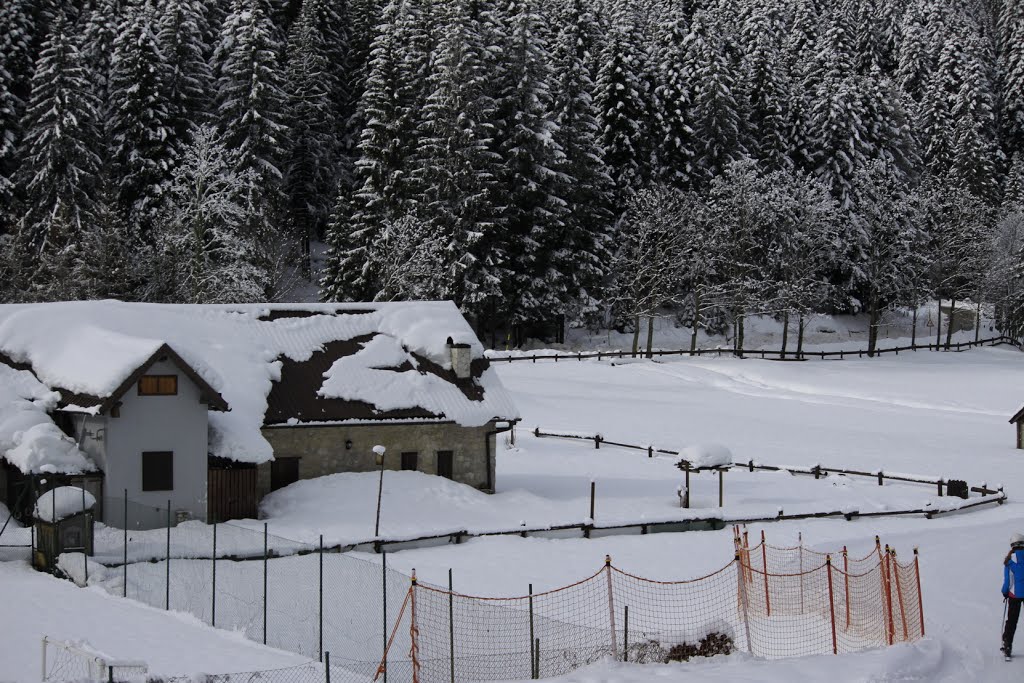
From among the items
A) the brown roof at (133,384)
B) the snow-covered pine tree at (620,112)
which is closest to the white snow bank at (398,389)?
the brown roof at (133,384)

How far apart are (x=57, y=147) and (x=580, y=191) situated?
1236 inches

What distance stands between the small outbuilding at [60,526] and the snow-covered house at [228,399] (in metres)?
2.26

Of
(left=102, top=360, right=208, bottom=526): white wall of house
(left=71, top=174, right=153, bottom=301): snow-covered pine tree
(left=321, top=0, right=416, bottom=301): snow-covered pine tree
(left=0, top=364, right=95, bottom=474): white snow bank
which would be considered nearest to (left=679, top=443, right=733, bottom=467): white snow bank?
(left=102, top=360, right=208, bottom=526): white wall of house

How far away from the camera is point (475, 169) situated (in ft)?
232

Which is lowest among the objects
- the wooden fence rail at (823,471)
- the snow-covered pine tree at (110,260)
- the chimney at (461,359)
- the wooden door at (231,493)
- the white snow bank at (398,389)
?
the wooden fence rail at (823,471)

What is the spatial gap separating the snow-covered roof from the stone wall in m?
0.46

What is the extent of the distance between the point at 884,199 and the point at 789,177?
8.55 m

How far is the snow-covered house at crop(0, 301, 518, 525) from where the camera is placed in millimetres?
30219

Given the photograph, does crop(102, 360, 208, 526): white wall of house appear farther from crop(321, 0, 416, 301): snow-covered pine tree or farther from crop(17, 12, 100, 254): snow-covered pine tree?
crop(321, 0, 416, 301): snow-covered pine tree

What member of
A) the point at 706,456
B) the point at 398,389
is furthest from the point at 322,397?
the point at 706,456

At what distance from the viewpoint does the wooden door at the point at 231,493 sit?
3114 centimetres

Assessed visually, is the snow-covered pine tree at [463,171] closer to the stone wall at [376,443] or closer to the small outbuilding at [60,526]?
the stone wall at [376,443]

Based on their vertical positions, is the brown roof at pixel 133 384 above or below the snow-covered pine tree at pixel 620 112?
below

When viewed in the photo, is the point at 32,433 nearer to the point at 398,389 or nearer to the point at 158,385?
the point at 158,385
